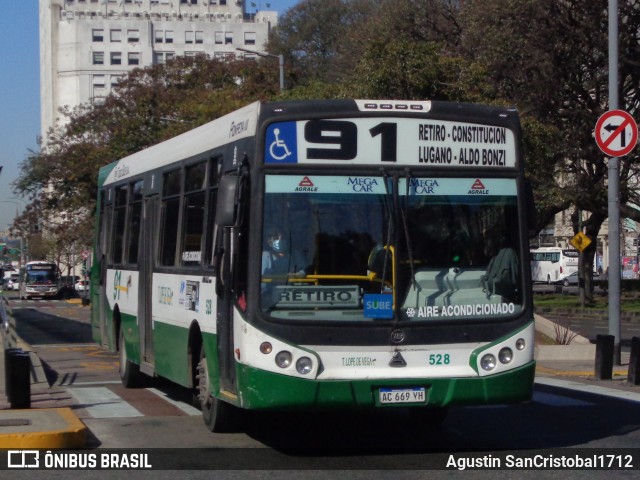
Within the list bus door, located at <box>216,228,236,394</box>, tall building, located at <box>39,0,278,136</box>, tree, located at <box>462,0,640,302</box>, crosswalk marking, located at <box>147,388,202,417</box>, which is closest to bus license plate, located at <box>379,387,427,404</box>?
bus door, located at <box>216,228,236,394</box>

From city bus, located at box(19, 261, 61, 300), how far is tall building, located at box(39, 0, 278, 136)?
47400 mm

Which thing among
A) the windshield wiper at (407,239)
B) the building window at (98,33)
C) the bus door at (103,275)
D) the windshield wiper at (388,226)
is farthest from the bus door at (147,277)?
the building window at (98,33)

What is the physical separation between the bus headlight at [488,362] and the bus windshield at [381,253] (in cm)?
33

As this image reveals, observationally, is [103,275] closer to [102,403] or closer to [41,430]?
[102,403]

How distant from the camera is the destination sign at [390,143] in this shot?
953 cm

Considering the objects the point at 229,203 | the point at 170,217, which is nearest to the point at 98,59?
the point at 170,217

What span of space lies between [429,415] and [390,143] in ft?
10.6

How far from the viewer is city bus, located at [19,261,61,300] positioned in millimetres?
81938

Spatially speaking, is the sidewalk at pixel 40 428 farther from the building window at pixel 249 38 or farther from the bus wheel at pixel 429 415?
the building window at pixel 249 38

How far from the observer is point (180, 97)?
5562 centimetres

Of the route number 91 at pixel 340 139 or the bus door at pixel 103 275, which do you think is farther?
the bus door at pixel 103 275

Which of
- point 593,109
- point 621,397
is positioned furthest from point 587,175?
point 621,397

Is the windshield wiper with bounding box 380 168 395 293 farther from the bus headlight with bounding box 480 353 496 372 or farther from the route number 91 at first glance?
the bus headlight with bounding box 480 353 496 372

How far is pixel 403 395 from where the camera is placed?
9.32 meters
